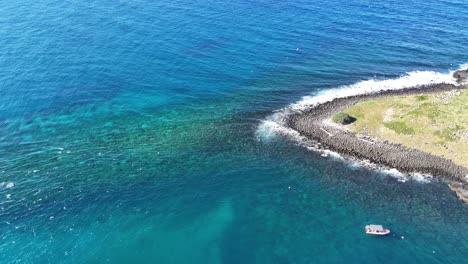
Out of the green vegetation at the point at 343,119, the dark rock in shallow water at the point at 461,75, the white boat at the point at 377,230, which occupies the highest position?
the dark rock in shallow water at the point at 461,75

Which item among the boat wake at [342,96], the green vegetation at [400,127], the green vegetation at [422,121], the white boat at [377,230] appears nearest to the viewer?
the white boat at [377,230]

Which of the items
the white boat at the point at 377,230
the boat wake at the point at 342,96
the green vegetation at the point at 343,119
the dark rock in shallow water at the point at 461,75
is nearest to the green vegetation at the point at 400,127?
the green vegetation at the point at 343,119

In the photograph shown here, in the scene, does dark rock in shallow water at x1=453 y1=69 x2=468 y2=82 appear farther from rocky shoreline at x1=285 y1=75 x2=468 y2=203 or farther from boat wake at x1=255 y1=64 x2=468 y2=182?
rocky shoreline at x1=285 y1=75 x2=468 y2=203

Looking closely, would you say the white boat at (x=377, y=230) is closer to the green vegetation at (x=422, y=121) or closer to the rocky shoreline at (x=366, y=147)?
the rocky shoreline at (x=366, y=147)

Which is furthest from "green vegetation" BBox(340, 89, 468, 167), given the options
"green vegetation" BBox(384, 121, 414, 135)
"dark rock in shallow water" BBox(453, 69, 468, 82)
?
"dark rock in shallow water" BBox(453, 69, 468, 82)

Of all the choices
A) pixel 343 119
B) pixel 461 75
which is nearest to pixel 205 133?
pixel 343 119

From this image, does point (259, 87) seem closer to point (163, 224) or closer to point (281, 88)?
point (281, 88)

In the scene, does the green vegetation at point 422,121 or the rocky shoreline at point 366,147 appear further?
the green vegetation at point 422,121
